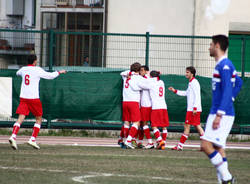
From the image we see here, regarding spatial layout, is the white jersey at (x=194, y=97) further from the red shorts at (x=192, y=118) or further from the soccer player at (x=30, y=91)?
the soccer player at (x=30, y=91)

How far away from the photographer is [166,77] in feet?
54.9

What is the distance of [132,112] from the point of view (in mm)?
13484

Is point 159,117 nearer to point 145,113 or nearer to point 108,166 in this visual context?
point 145,113

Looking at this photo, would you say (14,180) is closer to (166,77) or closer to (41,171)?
(41,171)

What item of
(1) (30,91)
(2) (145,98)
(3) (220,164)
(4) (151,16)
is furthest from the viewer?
(4) (151,16)

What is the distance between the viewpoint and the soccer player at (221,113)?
7.32 m

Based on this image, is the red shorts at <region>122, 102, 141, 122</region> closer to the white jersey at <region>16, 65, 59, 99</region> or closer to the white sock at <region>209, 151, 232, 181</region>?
the white jersey at <region>16, 65, 59, 99</region>

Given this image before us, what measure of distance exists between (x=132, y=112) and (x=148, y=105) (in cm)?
68

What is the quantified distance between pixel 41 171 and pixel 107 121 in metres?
8.00

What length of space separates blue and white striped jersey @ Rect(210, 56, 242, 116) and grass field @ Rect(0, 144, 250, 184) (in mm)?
1370

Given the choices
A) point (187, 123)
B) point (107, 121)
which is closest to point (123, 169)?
point (187, 123)

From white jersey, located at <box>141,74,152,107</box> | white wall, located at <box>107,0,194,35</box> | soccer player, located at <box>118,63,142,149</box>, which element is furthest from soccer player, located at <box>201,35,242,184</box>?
white wall, located at <box>107,0,194,35</box>

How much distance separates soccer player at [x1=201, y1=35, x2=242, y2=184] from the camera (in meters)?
7.32

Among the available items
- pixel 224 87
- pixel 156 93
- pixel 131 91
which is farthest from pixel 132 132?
pixel 224 87
